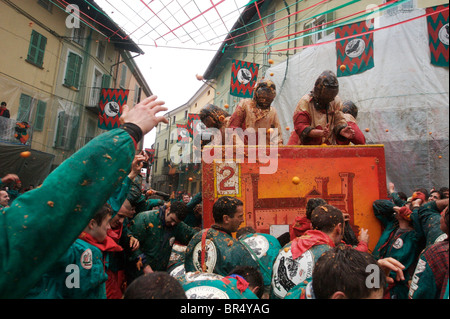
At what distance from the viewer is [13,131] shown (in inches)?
438

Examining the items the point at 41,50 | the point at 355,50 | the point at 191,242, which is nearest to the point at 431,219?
the point at 191,242

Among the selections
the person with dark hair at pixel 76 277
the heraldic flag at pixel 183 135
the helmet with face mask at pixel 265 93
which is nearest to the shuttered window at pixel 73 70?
the heraldic flag at pixel 183 135

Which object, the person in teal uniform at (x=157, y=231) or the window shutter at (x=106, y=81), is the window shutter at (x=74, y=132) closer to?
the window shutter at (x=106, y=81)

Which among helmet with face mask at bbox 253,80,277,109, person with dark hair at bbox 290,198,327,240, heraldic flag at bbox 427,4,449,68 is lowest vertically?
person with dark hair at bbox 290,198,327,240

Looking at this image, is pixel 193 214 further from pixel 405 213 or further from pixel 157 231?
pixel 405 213

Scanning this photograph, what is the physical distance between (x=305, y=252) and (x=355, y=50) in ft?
26.7

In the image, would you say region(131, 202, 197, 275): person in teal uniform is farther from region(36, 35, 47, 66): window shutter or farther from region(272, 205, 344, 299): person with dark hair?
region(36, 35, 47, 66): window shutter

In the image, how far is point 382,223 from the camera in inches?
137

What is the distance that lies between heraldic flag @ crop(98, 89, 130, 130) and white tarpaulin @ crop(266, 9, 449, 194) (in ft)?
31.0

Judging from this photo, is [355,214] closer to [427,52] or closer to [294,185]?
[294,185]

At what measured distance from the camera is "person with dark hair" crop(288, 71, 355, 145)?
3.82m

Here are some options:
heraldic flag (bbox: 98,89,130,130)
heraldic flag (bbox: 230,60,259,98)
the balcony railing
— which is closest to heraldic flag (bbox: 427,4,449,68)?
heraldic flag (bbox: 230,60,259,98)

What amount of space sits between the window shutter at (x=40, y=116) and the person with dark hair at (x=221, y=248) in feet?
48.6
